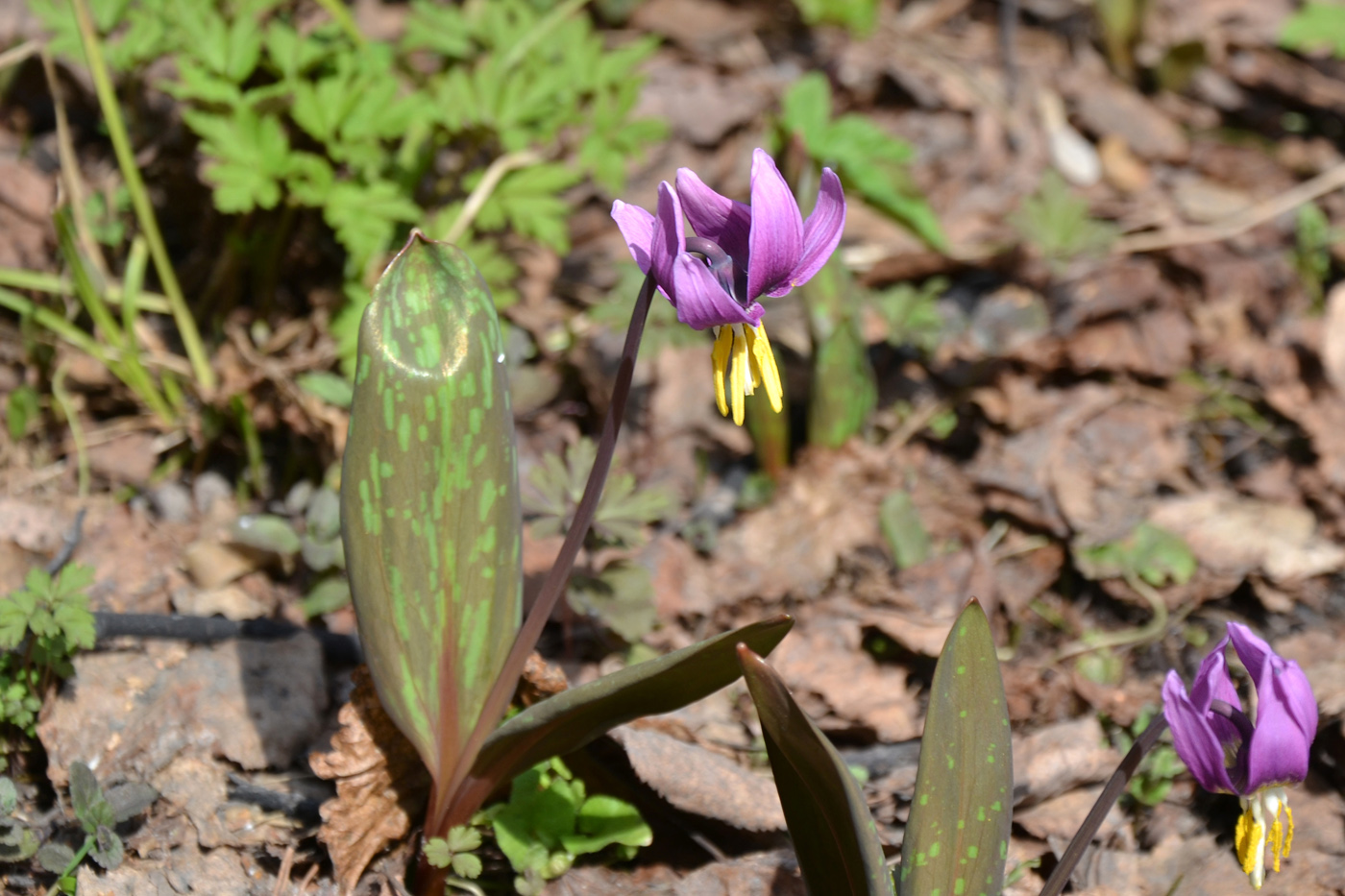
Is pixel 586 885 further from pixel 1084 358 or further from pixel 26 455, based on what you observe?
pixel 1084 358

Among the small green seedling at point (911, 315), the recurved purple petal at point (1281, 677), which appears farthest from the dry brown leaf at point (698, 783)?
the small green seedling at point (911, 315)

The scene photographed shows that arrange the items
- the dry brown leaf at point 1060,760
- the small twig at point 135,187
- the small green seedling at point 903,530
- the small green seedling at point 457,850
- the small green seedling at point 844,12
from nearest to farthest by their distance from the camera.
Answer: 1. the small green seedling at point 457,850
2. the dry brown leaf at point 1060,760
3. the small twig at point 135,187
4. the small green seedling at point 903,530
5. the small green seedling at point 844,12

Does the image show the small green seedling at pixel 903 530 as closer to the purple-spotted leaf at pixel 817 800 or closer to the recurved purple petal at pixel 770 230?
the purple-spotted leaf at pixel 817 800

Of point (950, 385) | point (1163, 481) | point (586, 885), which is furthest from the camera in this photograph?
point (950, 385)

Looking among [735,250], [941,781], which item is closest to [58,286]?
[735,250]

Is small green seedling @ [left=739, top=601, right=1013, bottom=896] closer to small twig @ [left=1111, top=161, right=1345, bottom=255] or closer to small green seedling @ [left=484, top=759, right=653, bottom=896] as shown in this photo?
small green seedling @ [left=484, top=759, right=653, bottom=896]

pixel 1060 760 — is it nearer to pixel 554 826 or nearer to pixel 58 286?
pixel 554 826

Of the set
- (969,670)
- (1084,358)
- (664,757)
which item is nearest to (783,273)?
(969,670)

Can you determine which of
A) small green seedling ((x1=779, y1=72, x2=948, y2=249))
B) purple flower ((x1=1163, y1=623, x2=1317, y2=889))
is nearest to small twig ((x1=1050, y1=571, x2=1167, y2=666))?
purple flower ((x1=1163, y1=623, x2=1317, y2=889))
